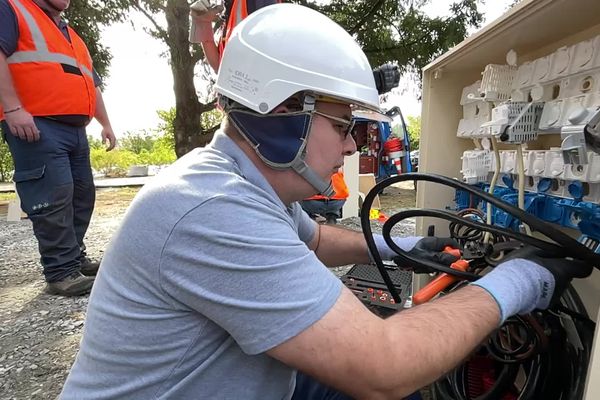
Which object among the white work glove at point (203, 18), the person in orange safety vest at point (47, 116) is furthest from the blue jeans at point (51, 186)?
the white work glove at point (203, 18)

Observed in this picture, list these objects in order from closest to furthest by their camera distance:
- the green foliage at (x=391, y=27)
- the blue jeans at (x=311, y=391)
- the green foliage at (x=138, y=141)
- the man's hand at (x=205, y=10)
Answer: the blue jeans at (x=311, y=391) → the man's hand at (x=205, y=10) → the green foliage at (x=391, y=27) → the green foliage at (x=138, y=141)

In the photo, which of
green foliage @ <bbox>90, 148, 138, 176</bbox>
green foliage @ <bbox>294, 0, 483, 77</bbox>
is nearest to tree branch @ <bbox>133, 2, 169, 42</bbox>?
green foliage @ <bbox>294, 0, 483, 77</bbox>

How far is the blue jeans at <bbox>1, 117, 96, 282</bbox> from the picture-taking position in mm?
1984

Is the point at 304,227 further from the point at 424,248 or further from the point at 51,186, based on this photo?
the point at 51,186

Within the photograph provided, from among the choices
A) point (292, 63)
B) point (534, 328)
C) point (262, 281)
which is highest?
point (292, 63)

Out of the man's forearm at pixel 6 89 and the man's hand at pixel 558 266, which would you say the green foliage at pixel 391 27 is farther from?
the man's hand at pixel 558 266

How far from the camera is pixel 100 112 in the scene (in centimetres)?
251

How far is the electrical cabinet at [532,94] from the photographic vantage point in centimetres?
93

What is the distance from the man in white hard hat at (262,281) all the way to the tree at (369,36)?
5.71 metres

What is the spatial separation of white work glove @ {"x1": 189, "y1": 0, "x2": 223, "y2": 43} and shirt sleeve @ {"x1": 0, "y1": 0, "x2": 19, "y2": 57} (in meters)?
0.80

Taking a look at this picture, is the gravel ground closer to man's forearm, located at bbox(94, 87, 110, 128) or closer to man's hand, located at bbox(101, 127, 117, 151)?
man's hand, located at bbox(101, 127, 117, 151)

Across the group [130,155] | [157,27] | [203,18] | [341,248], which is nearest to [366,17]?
[157,27]

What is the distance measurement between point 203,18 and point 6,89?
98 centimetres

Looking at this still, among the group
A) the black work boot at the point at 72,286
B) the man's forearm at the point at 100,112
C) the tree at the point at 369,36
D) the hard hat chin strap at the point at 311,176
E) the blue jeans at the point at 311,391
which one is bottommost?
the black work boot at the point at 72,286
